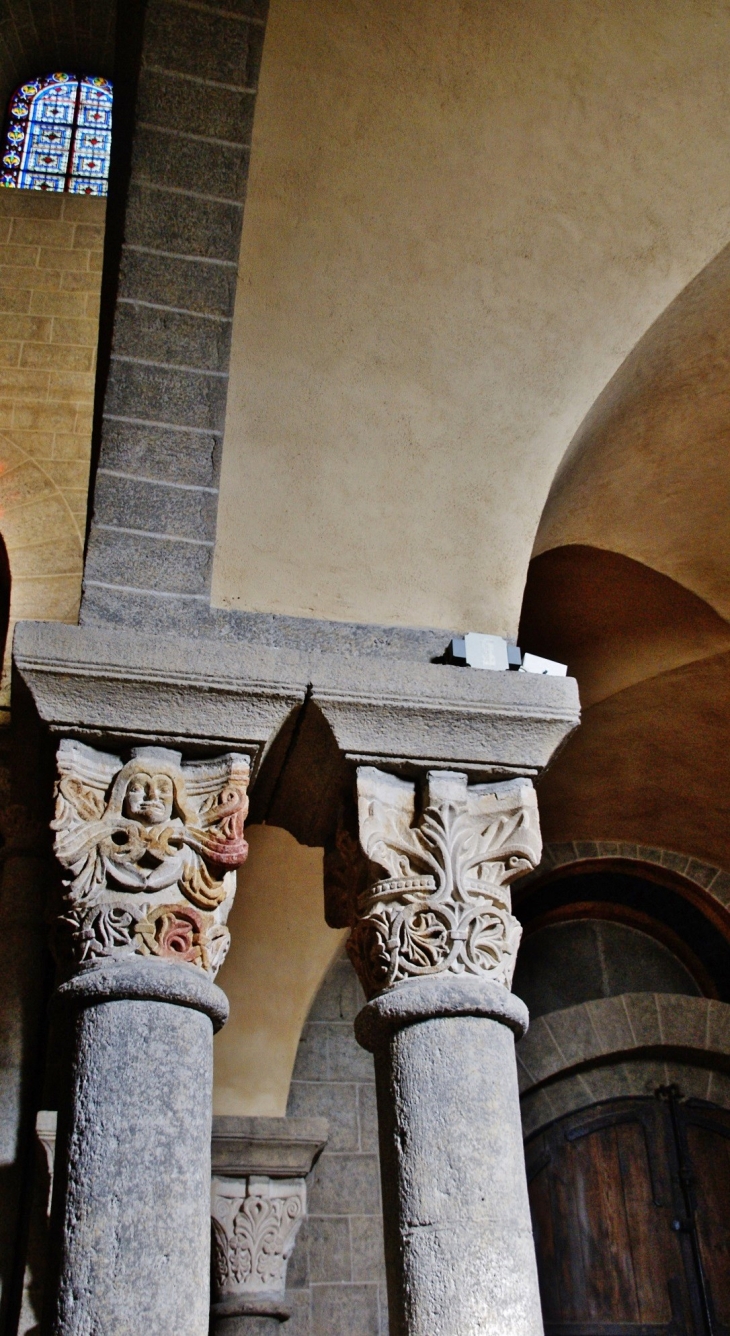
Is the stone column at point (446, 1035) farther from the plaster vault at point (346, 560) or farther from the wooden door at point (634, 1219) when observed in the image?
the wooden door at point (634, 1219)

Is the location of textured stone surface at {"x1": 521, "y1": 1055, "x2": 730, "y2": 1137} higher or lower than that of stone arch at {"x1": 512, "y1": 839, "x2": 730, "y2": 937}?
lower

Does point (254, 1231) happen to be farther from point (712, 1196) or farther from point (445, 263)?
point (445, 263)

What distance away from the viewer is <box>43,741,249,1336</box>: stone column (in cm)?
204

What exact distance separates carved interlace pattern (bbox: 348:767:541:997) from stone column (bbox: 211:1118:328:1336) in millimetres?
2386

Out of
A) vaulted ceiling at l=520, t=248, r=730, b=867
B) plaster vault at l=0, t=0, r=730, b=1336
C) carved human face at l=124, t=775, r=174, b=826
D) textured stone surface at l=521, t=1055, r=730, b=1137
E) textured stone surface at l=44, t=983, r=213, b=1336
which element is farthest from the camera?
textured stone surface at l=521, t=1055, r=730, b=1137

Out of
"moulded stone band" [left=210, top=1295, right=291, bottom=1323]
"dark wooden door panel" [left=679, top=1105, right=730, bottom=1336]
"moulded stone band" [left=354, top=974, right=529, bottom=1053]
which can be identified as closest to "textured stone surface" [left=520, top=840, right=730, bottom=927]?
"dark wooden door panel" [left=679, top=1105, right=730, bottom=1336]

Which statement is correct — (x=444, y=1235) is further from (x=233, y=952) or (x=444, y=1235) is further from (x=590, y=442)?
(x=233, y=952)

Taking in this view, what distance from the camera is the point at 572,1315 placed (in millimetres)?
5211

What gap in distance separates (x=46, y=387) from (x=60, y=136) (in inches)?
88.1

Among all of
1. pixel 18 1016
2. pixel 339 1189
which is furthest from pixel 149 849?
pixel 339 1189

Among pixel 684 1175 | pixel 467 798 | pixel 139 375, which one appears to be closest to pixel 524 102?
pixel 139 375

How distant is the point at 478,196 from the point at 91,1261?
8.91 ft

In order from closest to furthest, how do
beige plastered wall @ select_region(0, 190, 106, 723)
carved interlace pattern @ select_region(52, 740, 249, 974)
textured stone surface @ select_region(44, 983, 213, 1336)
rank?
textured stone surface @ select_region(44, 983, 213, 1336) < carved interlace pattern @ select_region(52, 740, 249, 974) < beige plastered wall @ select_region(0, 190, 106, 723)

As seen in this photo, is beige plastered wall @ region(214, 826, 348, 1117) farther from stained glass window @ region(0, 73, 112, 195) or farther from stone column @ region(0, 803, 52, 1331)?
stained glass window @ region(0, 73, 112, 195)
